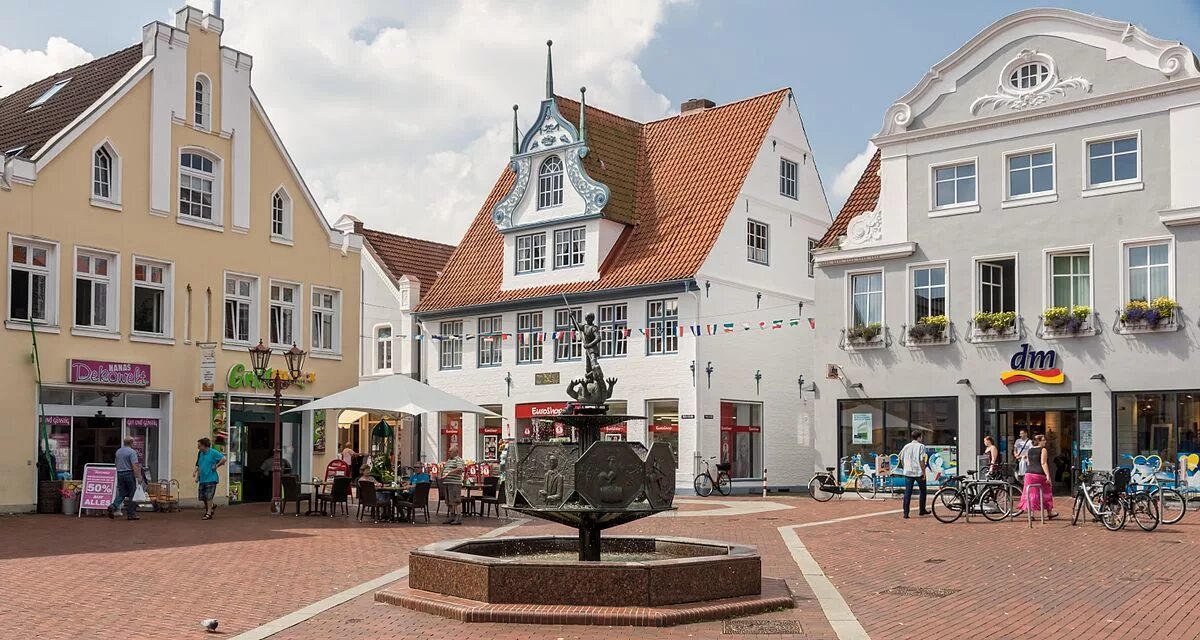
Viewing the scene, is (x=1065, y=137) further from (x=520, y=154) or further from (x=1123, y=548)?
(x=520, y=154)

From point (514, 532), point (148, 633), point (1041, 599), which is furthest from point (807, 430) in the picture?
point (148, 633)

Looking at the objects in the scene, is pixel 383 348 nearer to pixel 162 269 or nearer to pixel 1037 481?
pixel 162 269

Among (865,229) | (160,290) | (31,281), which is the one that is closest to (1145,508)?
(865,229)

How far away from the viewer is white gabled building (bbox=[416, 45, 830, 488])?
36125 mm

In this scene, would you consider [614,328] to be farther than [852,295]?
Yes

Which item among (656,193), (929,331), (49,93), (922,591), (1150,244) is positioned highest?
(49,93)

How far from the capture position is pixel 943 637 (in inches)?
409

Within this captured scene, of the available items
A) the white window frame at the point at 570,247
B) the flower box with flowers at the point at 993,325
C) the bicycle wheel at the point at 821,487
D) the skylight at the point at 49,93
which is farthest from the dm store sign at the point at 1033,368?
the skylight at the point at 49,93

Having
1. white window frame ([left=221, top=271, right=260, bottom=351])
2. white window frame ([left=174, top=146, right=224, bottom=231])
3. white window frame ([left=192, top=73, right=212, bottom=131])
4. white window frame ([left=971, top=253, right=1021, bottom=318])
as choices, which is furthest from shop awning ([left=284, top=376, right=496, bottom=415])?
white window frame ([left=971, top=253, right=1021, bottom=318])

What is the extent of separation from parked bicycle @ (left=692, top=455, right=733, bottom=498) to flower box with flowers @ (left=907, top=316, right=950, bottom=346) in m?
6.72

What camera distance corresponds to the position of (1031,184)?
2945cm

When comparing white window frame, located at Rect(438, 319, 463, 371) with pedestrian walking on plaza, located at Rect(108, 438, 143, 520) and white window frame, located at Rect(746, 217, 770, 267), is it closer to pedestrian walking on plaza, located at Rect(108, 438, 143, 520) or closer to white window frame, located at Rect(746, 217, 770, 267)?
white window frame, located at Rect(746, 217, 770, 267)

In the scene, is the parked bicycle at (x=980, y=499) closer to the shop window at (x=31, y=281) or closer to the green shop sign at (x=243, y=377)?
the green shop sign at (x=243, y=377)

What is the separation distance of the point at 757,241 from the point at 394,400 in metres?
16.8
